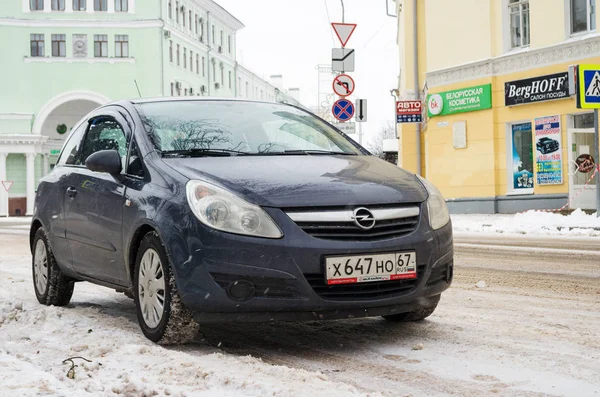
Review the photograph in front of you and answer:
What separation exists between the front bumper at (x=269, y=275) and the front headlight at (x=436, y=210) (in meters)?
0.33

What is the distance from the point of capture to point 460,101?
83.3 feet

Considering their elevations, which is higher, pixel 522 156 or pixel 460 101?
pixel 460 101

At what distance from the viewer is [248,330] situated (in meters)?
5.32

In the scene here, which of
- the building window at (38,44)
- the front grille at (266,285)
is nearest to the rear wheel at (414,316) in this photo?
the front grille at (266,285)

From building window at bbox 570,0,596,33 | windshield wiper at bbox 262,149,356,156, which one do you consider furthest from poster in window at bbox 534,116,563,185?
windshield wiper at bbox 262,149,356,156

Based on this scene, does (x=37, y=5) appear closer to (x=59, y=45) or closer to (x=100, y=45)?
(x=59, y=45)

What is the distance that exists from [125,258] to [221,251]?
1009 mm

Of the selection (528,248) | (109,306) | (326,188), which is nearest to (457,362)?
(326,188)

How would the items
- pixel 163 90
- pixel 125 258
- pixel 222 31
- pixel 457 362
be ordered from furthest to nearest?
pixel 222 31 → pixel 163 90 → pixel 125 258 → pixel 457 362

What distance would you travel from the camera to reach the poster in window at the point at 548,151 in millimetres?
22391

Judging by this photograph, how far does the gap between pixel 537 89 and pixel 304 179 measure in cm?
1945

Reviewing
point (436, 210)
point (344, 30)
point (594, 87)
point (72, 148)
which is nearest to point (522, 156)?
point (344, 30)

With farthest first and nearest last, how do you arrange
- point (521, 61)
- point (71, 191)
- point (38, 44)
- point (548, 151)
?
1. point (38, 44)
2. point (521, 61)
3. point (548, 151)
4. point (71, 191)

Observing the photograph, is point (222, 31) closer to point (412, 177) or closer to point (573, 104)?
point (573, 104)
